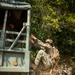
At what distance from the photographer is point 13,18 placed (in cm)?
1330

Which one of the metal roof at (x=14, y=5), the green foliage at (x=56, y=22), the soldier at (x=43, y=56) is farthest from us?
the green foliage at (x=56, y=22)

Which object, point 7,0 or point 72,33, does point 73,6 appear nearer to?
point 72,33

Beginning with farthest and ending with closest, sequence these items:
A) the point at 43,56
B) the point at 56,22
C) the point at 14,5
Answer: the point at 56,22, the point at 43,56, the point at 14,5

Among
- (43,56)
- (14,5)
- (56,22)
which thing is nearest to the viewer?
(14,5)

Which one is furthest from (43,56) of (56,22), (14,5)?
(56,22)

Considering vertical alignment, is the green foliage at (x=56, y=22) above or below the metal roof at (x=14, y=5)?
below

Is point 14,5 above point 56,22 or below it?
above

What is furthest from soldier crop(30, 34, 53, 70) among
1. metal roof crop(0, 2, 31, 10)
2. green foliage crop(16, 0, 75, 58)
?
green foliage crop(16, 0, 75, 58)

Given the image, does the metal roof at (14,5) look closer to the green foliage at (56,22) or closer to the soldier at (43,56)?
the soldier at (43,56)

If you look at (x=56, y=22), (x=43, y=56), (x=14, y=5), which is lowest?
(x=43, y=56)

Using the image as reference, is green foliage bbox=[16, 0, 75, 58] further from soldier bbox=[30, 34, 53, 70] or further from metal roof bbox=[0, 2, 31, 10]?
metal roof bbox=[0, 2, 31, 10]

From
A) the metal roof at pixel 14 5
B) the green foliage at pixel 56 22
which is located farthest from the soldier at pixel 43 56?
the green foliage at pixel 56 22

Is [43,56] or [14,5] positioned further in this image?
[43,56]

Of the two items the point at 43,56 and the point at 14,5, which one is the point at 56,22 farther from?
the point at 14,5
